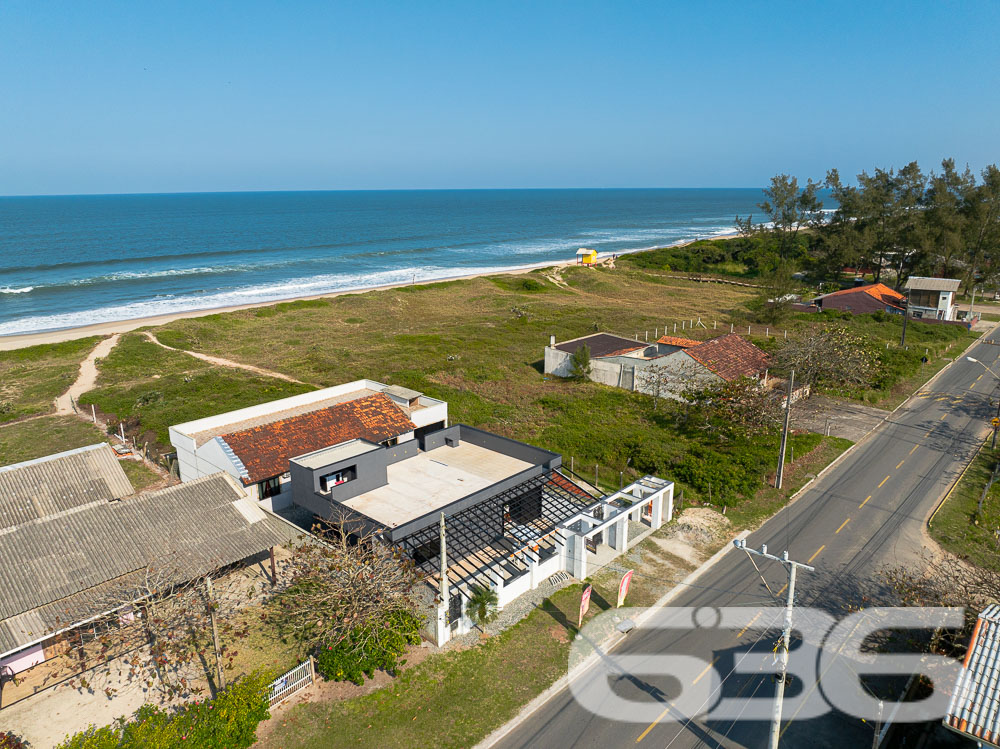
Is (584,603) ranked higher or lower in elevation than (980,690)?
lower

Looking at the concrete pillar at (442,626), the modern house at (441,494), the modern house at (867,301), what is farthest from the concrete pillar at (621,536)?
the modern house at (867,301)

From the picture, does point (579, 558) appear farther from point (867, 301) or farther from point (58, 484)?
point (867, 301)

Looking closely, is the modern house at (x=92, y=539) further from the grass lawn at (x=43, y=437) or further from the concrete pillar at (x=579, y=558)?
the grass lawn at (x=43, y=437)

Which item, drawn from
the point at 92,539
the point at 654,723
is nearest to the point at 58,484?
the point at 92,539

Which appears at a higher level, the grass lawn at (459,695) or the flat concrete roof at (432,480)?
the flat concrete roof at (432,480)

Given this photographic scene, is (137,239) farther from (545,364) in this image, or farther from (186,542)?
(186,542)
